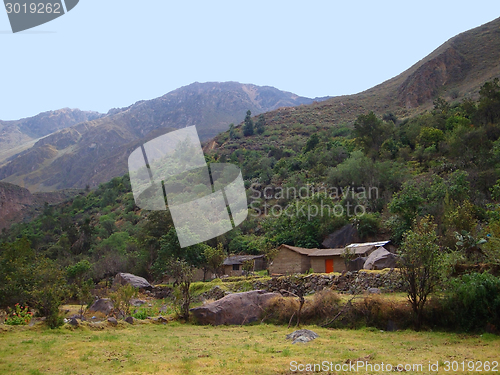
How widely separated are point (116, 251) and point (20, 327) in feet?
90.9

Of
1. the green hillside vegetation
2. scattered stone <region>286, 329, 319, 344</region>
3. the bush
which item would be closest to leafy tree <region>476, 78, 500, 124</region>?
the green hillside vegetation

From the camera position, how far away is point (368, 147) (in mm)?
48125

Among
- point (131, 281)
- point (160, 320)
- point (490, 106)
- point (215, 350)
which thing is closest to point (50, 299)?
point (160, 320)

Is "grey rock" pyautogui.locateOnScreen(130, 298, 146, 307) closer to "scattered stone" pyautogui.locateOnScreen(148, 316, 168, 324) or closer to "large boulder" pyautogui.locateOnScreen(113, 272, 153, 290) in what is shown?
"large boulder" pyautogui.locateOnScreen(113, 272, 153, 290)

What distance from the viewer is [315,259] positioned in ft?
84.3

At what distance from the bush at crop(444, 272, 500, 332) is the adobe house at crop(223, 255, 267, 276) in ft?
62.7

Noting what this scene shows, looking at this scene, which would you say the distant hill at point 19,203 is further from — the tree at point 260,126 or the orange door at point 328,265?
the orange door at point 328,265

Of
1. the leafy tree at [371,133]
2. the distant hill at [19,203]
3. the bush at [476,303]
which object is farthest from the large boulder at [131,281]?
the distant hill at [19,203]

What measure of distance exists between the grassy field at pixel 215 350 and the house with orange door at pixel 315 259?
1011 cm

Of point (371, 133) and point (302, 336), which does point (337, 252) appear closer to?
point (302, 336)

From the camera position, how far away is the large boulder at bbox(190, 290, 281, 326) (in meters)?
17.2

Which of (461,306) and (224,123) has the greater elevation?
(224,123)

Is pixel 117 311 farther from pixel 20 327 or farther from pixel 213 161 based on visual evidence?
pixel 213 161

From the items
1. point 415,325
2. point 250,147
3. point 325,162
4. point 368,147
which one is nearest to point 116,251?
point 325,162
